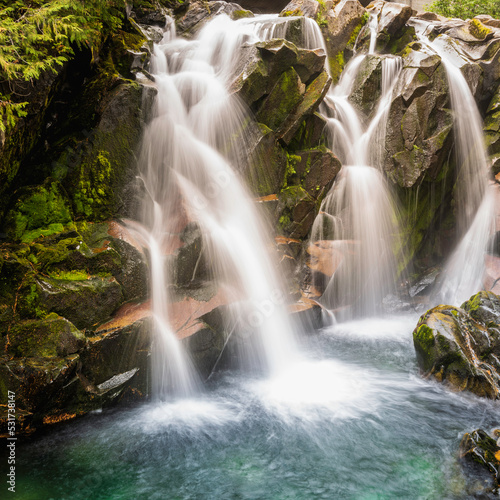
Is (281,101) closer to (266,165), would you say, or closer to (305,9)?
(266,165)

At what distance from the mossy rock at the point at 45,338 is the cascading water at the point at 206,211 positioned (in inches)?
53.1

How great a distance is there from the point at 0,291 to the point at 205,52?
28.5 ft

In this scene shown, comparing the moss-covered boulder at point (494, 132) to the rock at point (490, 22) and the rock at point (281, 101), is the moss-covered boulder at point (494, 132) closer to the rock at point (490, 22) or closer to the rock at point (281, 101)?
the rock at point (490, 22)

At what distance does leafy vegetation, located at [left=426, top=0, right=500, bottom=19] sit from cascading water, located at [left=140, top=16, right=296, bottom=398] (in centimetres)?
1480

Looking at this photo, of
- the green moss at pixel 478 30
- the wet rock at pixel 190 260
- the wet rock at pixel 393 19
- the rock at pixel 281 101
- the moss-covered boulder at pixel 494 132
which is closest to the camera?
the wet rock at pixel 190 260

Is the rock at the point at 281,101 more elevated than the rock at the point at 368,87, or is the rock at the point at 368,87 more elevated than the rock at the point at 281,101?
the rock at the point at 368,87

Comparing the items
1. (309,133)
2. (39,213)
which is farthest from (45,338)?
(309,133)

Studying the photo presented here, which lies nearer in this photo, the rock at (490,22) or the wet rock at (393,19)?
the rock at (490,22)

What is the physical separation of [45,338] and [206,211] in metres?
4.05

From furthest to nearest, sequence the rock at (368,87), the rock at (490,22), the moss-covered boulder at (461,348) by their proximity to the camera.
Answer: the rock at (490,22), the rock at (368,87), the moss-covered boulder at (461,348)

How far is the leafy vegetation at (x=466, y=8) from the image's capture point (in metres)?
17.0

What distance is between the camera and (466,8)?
17.3 meters

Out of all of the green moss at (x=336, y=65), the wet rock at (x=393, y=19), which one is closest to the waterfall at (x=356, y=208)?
the green moss at (x=336, y=65)

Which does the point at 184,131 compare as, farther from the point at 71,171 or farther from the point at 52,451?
the point at 52,451
